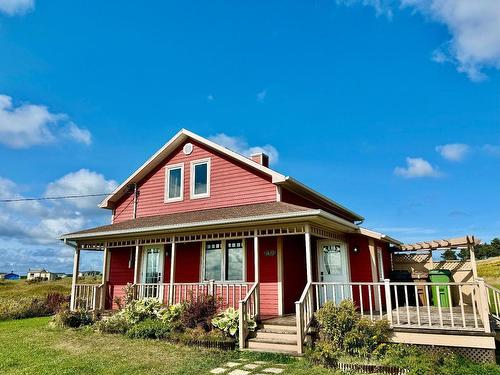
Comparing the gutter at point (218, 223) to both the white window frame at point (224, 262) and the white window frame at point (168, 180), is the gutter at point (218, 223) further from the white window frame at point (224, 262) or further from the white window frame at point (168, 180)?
the white window frame at point (168, 180)

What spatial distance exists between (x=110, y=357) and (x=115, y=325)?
2.97 m

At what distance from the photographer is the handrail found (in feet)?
26.1

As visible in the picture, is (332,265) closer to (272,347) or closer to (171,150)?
(272,347)

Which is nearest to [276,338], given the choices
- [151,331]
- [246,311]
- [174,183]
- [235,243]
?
[246,311]

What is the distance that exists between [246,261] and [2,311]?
12590mm

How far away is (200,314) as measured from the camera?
384 inches

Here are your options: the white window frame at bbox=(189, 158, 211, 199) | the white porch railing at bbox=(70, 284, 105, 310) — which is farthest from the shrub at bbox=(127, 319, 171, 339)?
the white window frame at bbox=(189, 158, 211, 199)

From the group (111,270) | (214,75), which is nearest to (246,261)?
(111,270)

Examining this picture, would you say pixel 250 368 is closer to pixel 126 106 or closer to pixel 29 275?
pixel 126 106

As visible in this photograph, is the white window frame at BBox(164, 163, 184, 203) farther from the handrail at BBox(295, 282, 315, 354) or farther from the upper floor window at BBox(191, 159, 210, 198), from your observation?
the handrail at BBox(295, 282, 315, 354)

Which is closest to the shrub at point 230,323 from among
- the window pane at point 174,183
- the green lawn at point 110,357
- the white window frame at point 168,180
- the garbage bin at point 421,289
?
the green lawn at point 110,357

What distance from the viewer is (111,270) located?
15609mm

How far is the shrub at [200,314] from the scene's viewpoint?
9570mm

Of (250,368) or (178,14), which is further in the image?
(178,14)
